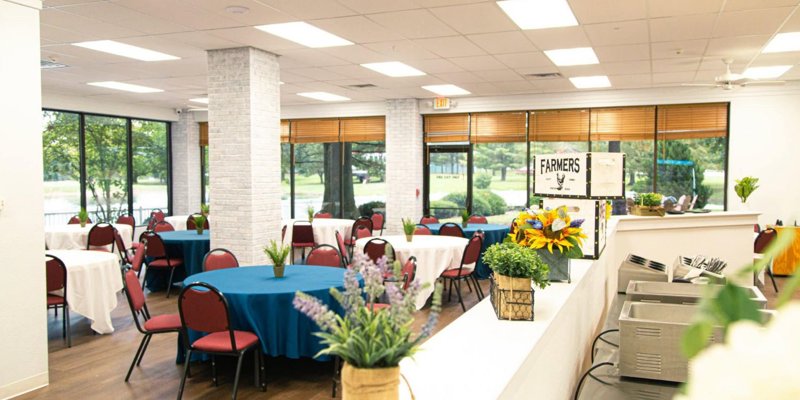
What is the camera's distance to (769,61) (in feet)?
26.4

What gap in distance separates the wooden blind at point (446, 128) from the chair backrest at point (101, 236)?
6.31 m

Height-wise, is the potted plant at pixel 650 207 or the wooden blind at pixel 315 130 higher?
the wooden blind at pixel 315 130

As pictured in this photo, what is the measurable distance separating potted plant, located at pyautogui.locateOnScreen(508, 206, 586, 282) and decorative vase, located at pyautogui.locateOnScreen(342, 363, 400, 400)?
1522 millimetres

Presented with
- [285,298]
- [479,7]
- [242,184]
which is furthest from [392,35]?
[285,298]

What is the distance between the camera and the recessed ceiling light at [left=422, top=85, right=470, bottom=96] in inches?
417

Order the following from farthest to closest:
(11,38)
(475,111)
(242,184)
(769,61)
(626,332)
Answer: (475,111), (769,61), (242,184), (11,38), (626,332)

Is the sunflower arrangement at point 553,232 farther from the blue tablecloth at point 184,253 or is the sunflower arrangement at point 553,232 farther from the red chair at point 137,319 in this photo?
the blue tablecloth at point 184,253

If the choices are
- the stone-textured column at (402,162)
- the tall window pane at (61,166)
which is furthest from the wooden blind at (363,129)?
the tall window pane at (61,166)

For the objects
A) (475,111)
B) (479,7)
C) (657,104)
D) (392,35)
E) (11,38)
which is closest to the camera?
(11,38)

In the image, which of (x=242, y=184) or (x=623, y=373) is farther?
(x=242, y=184)

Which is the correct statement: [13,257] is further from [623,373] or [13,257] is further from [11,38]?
[623,373]

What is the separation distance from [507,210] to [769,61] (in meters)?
5.42

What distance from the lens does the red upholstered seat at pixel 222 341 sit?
4.27 m

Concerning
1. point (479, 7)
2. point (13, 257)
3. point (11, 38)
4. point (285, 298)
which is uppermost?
point (479, 7)
